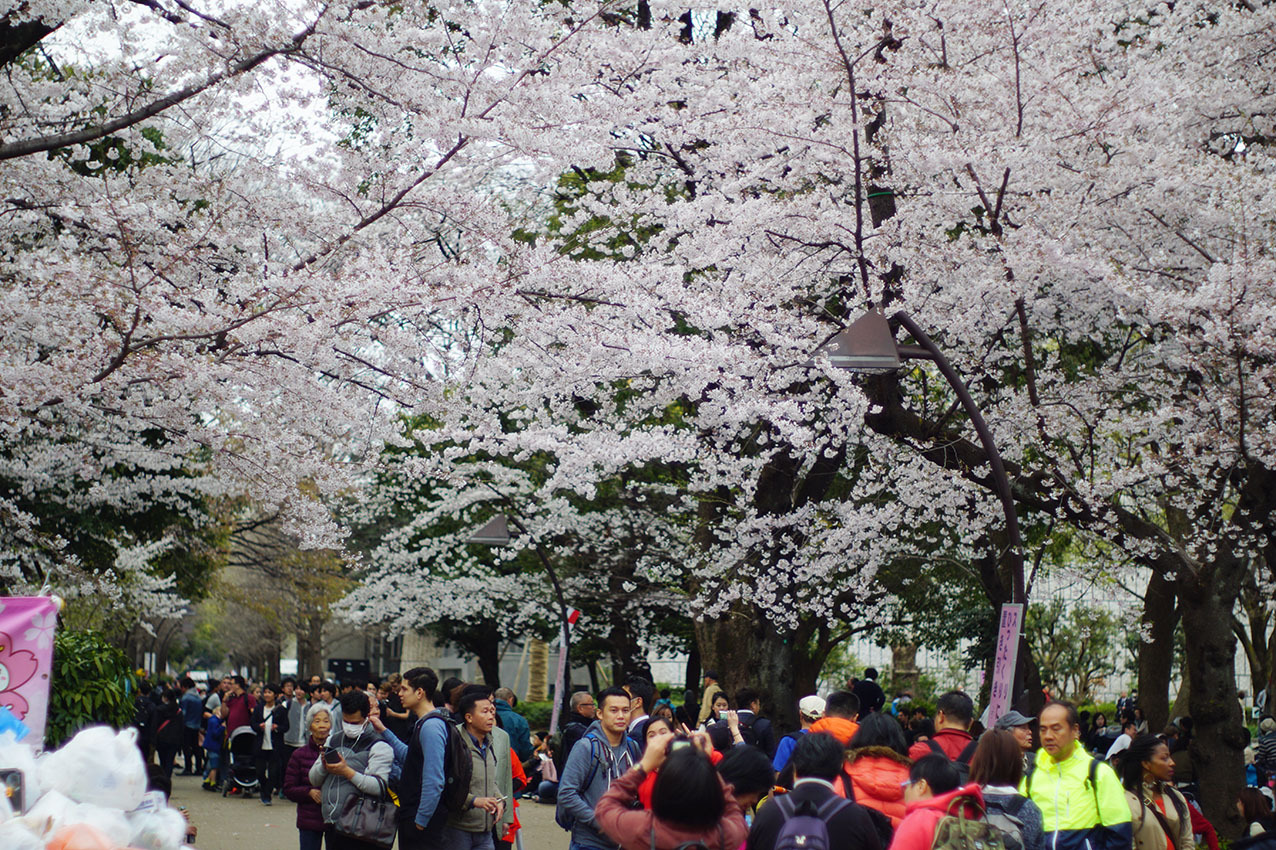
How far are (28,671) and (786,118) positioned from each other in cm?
841

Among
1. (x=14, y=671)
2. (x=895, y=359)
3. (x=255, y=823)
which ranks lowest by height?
(x=255, y=823)

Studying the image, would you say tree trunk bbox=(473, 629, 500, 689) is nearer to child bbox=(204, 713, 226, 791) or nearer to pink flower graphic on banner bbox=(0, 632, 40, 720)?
child bbox=(204, 713, 226, 791)

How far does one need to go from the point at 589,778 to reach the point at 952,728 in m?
2.21

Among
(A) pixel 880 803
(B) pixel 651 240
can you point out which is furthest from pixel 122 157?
(A) pixel 880 803

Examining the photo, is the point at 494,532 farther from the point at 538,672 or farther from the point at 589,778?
the point at 538,672

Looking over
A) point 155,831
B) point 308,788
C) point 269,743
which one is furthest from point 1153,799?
point 269,743

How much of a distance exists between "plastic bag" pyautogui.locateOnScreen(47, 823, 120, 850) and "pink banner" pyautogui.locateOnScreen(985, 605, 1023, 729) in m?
7.44

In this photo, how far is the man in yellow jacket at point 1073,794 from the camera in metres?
5.78

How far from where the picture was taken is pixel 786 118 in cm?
1150

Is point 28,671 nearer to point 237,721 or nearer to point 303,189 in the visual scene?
A: point 303,189

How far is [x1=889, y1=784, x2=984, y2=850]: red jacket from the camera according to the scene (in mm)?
4527

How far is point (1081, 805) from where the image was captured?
584cm

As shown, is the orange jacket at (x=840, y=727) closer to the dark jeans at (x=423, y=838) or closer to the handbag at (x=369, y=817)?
the dark jeans at (x=423, y=838)

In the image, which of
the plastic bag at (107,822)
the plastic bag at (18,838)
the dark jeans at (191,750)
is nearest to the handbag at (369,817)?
the plastic bag at (107,822)
